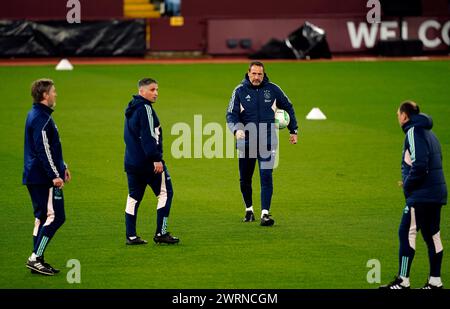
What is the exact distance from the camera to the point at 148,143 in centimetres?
1122

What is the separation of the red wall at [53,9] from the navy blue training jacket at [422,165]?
26117 millimetres

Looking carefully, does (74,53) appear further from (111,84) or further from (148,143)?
(148,143)

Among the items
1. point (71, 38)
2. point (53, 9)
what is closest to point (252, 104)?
point (71, 38)

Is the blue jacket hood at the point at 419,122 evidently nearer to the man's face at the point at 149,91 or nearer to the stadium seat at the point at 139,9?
the man's face at the point at 149,91

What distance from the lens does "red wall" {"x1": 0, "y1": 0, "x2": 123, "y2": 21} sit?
34.7 meters

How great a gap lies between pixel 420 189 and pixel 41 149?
3.71 m

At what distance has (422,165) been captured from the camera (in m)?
9.34

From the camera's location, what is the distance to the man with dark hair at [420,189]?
9406mm

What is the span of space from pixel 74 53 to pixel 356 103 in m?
12.8

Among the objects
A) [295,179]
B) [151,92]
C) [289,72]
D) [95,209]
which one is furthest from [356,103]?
[151,92]

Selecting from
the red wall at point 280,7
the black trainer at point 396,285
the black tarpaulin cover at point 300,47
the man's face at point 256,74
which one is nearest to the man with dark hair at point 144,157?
the man's face at point 256,74

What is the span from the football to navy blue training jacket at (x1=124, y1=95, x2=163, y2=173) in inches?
81.0

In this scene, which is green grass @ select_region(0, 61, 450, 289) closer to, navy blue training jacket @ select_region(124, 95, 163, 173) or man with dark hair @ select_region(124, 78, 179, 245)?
man with dark hair @ select_region(124, 78, 179, 245)

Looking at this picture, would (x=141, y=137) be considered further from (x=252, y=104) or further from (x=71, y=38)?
(x=71, y=38)
